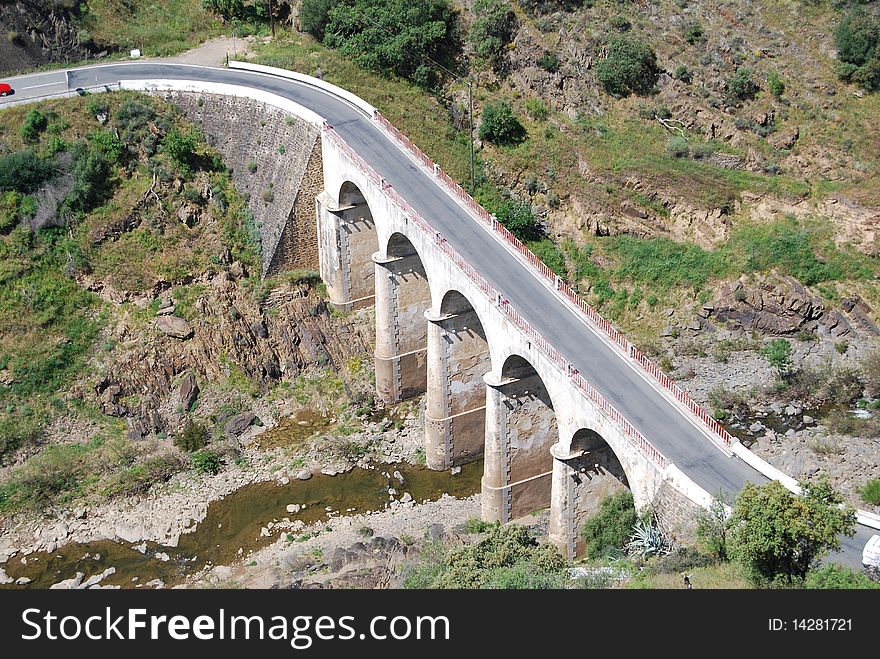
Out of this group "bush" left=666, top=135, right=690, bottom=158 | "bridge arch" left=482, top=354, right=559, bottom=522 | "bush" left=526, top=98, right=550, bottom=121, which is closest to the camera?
"bridge arch" left=482, top=354, right=559, bottom=522

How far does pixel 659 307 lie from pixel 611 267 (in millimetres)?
4592

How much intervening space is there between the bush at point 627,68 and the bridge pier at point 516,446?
33.4m

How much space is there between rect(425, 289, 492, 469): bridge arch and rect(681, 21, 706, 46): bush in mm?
33970

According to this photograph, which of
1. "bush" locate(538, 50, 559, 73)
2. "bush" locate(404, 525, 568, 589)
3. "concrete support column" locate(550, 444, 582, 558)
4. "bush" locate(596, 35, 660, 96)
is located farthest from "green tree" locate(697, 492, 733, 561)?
"bush" locate(538, 50, 559, 73)

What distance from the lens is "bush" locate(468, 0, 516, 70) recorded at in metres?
84.1

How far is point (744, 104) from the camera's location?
79.5 metres

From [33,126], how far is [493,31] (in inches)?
1387

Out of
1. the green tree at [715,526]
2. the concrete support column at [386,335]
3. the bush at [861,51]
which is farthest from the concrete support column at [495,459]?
the bush at [861,51]

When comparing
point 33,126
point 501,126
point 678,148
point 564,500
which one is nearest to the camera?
point 564,500

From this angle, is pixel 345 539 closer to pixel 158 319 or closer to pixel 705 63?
pixel 158 319

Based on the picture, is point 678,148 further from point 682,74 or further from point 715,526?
point 715,526

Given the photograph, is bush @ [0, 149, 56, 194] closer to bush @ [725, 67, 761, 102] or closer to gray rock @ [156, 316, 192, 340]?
gray rock @ [156, 316, 192, 340]

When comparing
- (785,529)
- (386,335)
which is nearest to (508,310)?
(386,335)

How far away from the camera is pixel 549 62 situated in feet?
271
